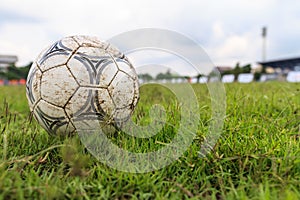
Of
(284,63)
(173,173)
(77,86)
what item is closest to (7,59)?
(284,63)

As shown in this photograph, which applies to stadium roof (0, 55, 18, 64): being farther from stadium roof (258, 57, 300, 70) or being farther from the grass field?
the grass field

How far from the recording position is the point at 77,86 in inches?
81.8

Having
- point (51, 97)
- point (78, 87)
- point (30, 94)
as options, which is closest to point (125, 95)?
point (78, 87)

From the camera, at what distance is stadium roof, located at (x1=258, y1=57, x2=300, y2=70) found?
42.5 metres

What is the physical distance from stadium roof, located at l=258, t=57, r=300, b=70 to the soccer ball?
43652 millimetres

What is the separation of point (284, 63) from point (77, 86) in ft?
157

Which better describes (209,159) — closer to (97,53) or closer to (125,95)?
(125,95)

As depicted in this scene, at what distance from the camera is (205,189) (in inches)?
62.5

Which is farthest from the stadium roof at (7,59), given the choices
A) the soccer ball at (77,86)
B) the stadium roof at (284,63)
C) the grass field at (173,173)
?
the grass field at (173,173)

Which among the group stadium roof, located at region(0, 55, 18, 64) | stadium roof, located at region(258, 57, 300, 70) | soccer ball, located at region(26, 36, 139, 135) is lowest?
soccer ball, located at region(26, 36, 139, 135)

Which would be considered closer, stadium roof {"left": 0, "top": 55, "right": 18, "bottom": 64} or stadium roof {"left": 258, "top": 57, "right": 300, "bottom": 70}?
stadium roof {"left": 258, "top": 57, "right": 300, "bottom": 70}

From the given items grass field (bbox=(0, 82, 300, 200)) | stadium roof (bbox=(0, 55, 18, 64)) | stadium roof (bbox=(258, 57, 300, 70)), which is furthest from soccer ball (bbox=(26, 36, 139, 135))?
stadium roof (bbox=(0, 55, 18, 64))

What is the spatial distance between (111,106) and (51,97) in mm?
417

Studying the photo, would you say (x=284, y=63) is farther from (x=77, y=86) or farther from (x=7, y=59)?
(x=77, y=86)
